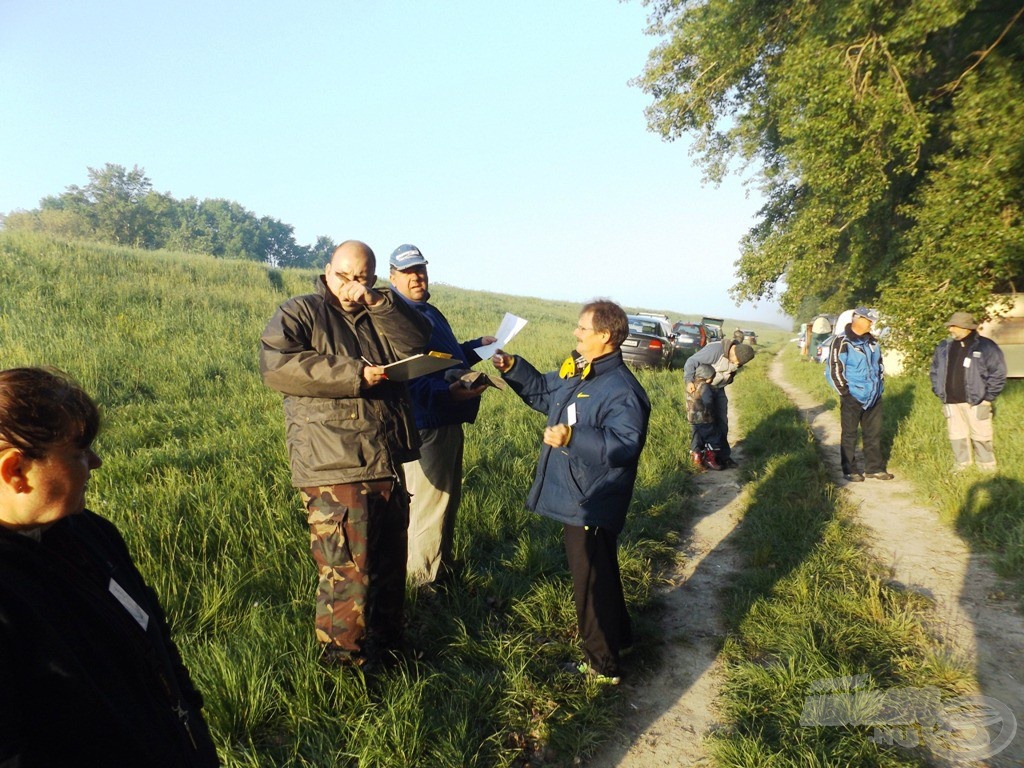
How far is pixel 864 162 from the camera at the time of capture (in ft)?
24.5

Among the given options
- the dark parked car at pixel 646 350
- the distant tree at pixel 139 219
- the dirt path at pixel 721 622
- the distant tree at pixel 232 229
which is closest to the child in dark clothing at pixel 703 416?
the dirt path at pixel 721 622

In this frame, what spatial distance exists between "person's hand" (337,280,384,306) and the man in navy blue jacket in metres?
1.09

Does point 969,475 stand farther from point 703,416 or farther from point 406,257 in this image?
point 406,257

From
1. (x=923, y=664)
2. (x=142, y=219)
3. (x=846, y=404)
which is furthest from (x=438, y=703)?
(x=142, y=219)

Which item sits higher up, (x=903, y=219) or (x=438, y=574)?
(x=903, y=219)

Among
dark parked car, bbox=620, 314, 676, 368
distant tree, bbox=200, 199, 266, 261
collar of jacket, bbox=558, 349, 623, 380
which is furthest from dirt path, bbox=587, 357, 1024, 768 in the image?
distant tree, bbox=200, 199, 266, 261

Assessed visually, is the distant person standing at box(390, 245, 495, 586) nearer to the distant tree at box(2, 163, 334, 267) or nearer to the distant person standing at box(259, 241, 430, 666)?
the distant person standing at box(259, 241, 430, 666)

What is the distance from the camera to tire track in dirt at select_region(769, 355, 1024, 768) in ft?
10.0

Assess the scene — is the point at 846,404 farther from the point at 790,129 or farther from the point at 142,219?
the point at 142,219

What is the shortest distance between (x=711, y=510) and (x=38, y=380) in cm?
583

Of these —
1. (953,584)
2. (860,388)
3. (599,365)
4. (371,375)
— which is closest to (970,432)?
(860,388)

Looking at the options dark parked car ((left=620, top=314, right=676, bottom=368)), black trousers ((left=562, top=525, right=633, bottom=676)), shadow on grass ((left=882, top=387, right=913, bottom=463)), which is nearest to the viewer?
black trousers ((left=562, top=525, right=633, bottom=676))

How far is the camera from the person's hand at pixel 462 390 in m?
3.40

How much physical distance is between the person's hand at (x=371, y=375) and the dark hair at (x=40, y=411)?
4.42ft
